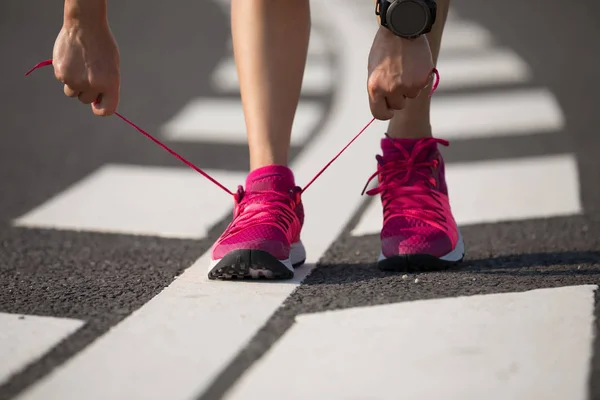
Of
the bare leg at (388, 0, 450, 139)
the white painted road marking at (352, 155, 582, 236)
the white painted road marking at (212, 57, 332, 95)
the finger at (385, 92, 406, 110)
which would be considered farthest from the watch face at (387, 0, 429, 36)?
the white painted road marking at (212, 57, 332, 95)

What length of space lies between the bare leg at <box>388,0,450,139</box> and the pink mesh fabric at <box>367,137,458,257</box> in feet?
0.09

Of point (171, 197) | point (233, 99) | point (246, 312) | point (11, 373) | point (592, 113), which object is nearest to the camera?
point (11, 373)

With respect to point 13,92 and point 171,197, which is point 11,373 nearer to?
point 171,197

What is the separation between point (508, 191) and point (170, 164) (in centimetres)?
153

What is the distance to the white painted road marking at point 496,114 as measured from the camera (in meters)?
5.19

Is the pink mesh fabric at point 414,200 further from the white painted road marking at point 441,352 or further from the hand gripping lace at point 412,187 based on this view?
the white painted road marking at point 441,352

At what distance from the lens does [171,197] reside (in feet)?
13.3

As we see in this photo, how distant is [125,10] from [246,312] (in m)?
7.10

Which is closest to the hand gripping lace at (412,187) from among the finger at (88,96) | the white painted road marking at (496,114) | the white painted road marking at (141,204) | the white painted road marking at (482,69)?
the white painted road marking at (141,204)

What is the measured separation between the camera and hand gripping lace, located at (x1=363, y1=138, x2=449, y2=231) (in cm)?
304

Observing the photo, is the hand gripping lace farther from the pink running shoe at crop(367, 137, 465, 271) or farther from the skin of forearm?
the skin of forearm

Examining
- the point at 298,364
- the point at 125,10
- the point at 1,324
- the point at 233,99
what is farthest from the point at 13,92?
the point at 298,364

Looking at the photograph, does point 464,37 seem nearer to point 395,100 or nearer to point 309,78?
point 309,78

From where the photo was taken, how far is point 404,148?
3096 millimetres
